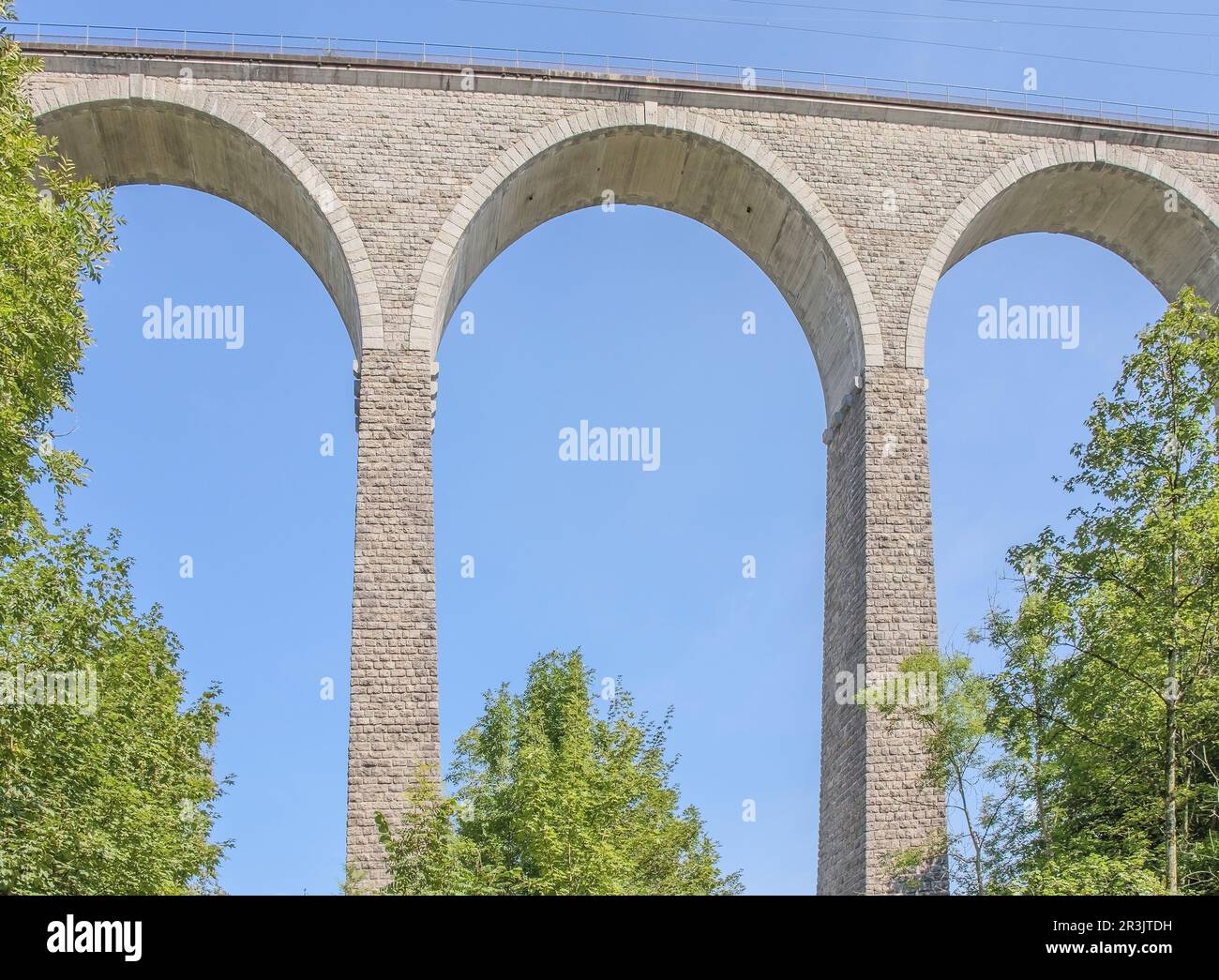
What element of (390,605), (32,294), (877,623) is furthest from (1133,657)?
(32,294)

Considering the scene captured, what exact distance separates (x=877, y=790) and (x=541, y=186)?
10957 millimetres

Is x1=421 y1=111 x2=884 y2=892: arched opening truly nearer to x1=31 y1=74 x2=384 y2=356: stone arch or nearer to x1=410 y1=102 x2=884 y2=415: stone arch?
x1=410 y1=102 x2=884 y2=415: stone arch

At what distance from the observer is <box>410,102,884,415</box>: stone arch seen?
2197cm

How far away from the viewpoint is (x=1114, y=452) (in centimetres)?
1708

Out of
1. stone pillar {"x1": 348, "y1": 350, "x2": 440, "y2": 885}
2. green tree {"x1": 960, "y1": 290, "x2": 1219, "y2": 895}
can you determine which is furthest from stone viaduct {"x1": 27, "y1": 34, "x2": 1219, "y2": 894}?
green tree {"x1": 960, "y1": 290, "x2": 1219, "y2": 895}

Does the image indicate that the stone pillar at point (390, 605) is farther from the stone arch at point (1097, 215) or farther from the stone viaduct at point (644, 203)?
the stone arch at point (1097, 215)

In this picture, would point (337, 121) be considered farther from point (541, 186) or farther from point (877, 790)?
point (877, 790)

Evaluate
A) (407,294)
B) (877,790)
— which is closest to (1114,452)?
(877,790)

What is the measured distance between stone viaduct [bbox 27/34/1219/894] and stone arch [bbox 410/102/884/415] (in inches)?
1.7

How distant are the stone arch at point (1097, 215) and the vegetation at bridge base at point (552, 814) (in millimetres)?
8470

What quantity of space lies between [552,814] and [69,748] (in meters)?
6.97

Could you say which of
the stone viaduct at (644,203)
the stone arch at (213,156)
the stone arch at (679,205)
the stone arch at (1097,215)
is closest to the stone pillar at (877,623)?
the stone viaduct at (644,203)

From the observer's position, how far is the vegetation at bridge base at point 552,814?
17.7 m

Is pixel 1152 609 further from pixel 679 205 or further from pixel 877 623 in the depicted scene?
pixel 679 205
